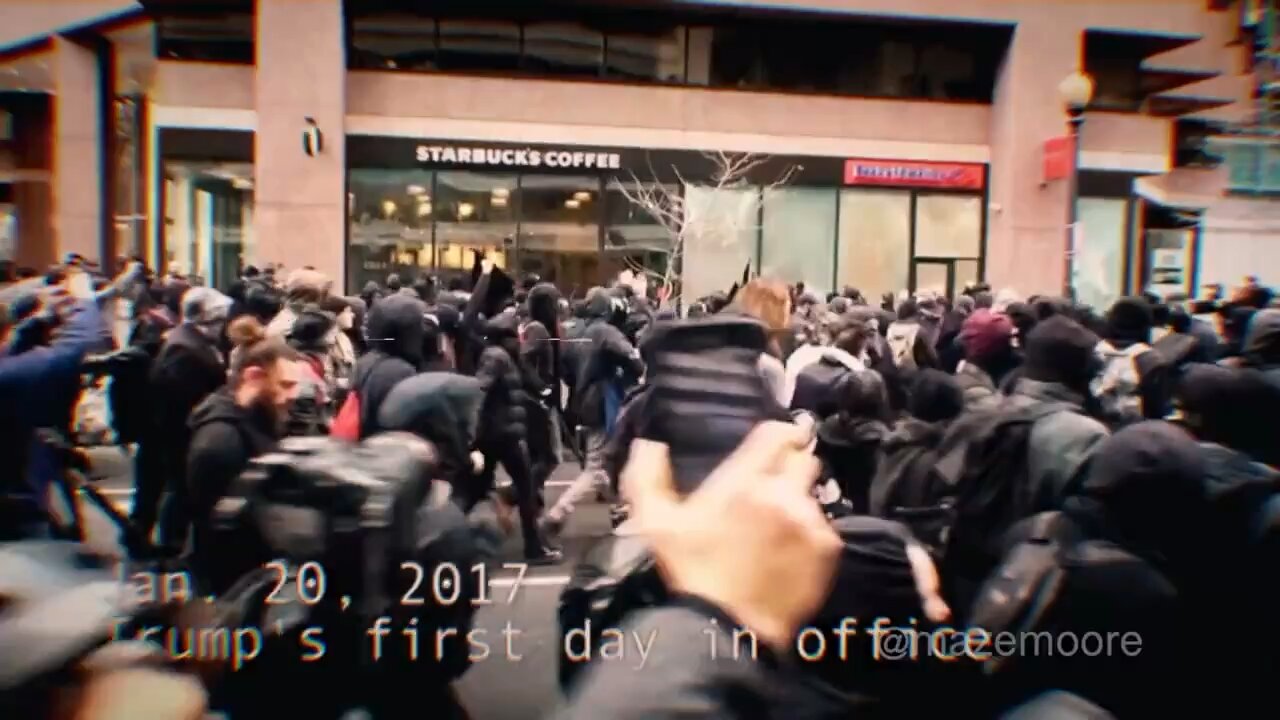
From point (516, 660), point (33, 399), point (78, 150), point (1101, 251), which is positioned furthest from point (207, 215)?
point (1101, 251)

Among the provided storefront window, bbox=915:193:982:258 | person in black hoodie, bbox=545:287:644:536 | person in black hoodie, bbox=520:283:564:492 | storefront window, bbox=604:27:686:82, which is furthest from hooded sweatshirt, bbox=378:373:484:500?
storefront window, bbox=915:193:982:258

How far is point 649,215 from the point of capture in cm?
2253

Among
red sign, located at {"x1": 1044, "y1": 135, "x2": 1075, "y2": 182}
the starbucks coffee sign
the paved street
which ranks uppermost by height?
red sign, located at {"x1": 1044, "y1": 135, "x2": 1075, "y2": 182}

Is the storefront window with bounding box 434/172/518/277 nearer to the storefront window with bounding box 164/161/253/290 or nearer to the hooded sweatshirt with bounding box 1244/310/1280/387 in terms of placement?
the storefront window with bounding box 164/161/253/290

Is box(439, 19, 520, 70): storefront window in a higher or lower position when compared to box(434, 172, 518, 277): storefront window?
higher

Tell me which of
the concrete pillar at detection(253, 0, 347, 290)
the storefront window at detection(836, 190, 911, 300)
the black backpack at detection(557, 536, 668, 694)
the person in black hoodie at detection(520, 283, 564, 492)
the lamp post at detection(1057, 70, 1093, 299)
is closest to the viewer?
the black backpack at detection(557, 536, 668, 694)

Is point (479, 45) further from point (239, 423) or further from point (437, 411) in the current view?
point (437, 411)

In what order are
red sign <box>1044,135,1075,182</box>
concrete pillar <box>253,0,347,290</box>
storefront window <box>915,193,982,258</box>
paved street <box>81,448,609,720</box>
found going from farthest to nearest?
storefront window <box>915,193,982,258</box> < red sign <box>1044,135,1075,182</box> < concrete pillar <box>253,0,347,290</box> < paved street <box>81,448,609,720</box>

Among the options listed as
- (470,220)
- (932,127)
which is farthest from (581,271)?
(932,127)

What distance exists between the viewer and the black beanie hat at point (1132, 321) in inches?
312

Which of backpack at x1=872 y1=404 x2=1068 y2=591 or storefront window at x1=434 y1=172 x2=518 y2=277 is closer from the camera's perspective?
backpack at x1=872 y1=404 x2=1068 y2=591

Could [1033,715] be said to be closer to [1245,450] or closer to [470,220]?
[1245,450]

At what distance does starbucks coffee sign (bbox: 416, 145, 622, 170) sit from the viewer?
2147 cm

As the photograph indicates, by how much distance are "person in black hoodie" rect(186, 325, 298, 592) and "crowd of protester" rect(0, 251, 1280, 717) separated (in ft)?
0.04
